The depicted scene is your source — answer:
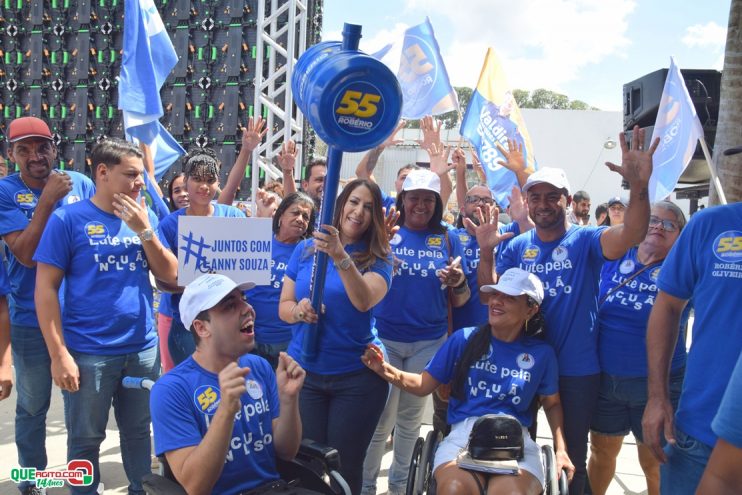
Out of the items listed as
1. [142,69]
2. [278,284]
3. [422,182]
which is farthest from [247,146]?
[142,69]

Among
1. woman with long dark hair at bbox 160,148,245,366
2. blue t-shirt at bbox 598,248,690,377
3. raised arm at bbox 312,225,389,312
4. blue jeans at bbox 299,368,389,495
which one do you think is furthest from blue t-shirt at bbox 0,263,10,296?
blue t-shirt at bbox 598,248,690,377

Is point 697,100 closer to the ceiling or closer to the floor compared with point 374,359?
closer to the ceiling

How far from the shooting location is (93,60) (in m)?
10.2

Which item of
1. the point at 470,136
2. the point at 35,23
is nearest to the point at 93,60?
the point at 35,23

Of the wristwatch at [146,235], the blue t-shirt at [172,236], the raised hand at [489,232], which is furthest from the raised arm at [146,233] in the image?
the raised hand at [489,232]

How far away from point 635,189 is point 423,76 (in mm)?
4124

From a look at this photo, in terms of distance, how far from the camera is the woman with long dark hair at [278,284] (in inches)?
143

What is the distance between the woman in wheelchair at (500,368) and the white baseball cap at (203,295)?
88 centimetres

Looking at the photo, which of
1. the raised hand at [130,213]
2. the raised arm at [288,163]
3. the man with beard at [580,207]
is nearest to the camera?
the raised hand at [130,213]

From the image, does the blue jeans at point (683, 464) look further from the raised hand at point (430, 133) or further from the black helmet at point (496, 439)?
the raised hand at point (430, 133)

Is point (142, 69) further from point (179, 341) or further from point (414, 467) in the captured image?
point (414, 467)

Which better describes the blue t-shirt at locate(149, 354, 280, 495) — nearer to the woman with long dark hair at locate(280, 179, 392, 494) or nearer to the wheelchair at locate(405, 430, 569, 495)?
the woman with long dark hair at locate(280, 179, 392, 494)

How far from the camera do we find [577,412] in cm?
295

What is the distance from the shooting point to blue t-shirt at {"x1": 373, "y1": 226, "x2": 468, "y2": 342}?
3.52m
